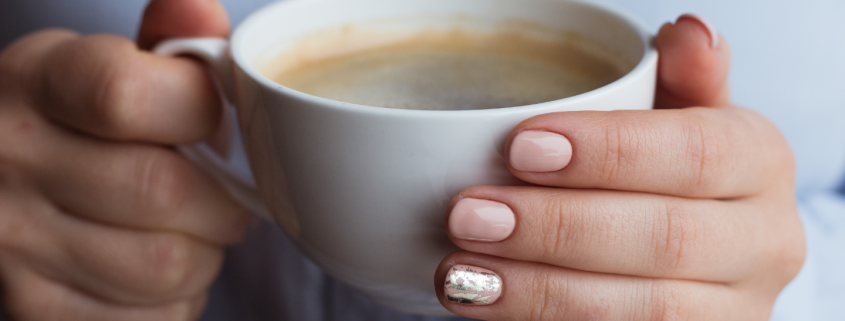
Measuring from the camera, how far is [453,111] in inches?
13.6

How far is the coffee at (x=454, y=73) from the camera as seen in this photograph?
0.60 m

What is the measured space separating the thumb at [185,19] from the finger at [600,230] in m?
0.33

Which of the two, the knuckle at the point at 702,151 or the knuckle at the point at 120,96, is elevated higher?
the knuckle at the point at 702,151

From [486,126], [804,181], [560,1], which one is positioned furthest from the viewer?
[804,181]

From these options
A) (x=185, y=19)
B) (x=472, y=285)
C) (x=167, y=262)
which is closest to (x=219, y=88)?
(x=185, y=19)

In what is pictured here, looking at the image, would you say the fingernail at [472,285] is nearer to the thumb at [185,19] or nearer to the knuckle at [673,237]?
the knuckle at [673,237]

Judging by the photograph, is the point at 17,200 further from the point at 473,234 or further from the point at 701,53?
the point at 701,53

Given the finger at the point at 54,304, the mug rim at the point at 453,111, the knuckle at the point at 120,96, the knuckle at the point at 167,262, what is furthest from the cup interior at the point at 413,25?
the finger at the point at 54,304

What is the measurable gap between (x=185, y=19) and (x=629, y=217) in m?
0.43

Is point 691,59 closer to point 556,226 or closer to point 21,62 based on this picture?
point 556,226

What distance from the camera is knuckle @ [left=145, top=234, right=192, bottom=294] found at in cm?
65

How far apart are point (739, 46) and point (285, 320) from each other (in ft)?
2.72

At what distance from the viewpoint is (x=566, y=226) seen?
15.9 inches

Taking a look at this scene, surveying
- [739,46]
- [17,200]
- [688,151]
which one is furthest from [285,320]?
[739,46]
